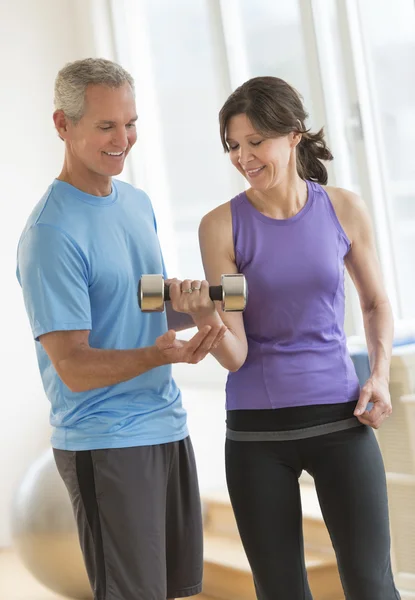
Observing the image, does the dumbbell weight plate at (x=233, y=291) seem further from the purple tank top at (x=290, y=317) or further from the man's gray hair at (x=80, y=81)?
the man's gray hair at (x=80, y=81)

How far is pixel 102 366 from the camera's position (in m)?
1.77

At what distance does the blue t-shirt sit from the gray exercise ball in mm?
1223

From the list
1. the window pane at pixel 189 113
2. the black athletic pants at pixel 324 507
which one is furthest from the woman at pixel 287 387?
the window pane at pixel 189 113

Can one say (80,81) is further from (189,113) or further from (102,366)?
(189,113)

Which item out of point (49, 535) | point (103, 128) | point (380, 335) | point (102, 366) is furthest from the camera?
point (49, 535)

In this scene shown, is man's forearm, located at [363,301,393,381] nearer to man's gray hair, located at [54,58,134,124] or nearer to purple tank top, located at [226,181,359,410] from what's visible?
purple tank top, located at [226,181,359,410]

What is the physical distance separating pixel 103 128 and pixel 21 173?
2.95 meters

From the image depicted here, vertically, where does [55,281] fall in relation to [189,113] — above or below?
below

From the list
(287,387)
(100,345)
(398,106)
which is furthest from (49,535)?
(398,106)

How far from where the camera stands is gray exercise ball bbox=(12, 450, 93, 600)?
305cm

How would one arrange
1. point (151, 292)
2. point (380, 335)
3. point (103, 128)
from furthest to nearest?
point (380, 335), point (103, 128), point (151, 292)

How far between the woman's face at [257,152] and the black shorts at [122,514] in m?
0.62

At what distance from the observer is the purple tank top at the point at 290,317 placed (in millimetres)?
1859

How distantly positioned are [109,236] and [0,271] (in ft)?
9.33
